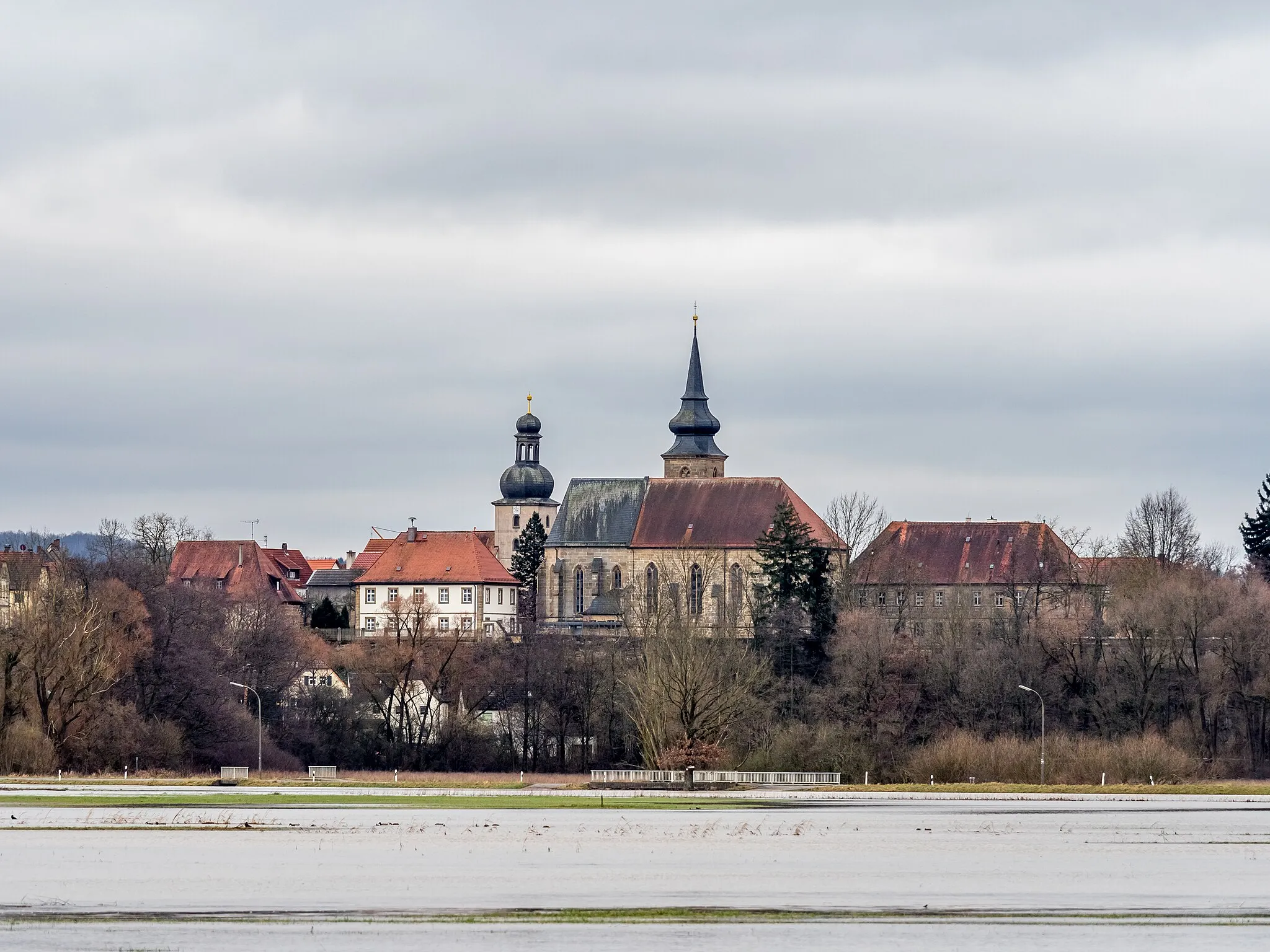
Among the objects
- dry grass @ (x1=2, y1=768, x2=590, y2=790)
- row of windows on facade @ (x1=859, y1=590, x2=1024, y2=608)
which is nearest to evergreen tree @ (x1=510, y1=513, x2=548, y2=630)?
row of windows on facade @ (x1=859, y1=590, x2=1024, y2=608)

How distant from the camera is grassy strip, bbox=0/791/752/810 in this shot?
52.6 meters

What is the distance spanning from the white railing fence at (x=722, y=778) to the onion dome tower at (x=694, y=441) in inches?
3634

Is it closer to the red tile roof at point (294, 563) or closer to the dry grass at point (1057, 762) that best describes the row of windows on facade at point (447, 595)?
the red tile roof at point (294, 563)

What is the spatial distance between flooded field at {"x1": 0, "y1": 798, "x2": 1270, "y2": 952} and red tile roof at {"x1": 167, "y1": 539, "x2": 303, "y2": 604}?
104 m

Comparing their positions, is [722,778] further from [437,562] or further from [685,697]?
[437,562]

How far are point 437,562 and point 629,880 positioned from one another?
122 meters

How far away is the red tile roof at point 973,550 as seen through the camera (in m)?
131

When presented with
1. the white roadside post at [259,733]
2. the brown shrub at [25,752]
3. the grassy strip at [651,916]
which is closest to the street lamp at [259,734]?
the white roadside post at [259,733]

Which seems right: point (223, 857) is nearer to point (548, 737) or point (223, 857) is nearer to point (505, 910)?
point (505, 910)

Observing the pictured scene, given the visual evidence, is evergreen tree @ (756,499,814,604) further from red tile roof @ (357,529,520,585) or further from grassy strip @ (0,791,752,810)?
grassy strip @ (0,791,752,810)

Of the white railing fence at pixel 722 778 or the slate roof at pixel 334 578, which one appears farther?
the slate roof at pixel 334 578

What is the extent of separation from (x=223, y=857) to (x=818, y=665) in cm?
7159

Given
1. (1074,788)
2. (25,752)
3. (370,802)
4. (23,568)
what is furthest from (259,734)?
(23,568)

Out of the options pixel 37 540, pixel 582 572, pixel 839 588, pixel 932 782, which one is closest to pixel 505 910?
pixel 932 782
